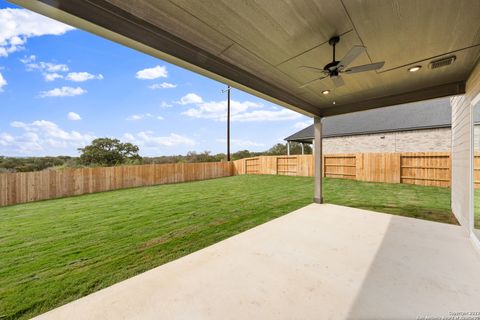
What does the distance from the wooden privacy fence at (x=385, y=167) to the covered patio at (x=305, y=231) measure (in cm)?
543

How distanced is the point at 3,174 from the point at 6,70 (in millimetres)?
7310

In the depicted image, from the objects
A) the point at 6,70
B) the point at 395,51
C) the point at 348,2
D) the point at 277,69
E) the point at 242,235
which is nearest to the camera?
the point at 348,2

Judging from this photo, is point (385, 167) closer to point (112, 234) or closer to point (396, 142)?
point (396, 142)

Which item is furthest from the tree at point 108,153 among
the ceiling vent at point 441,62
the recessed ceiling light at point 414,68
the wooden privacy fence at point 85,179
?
the ceiling vent at point 441,62

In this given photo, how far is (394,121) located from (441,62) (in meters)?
10.5

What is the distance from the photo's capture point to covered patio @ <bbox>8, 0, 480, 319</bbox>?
1.61 meters

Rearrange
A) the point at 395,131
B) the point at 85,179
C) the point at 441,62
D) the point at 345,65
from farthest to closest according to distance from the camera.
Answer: the point at 395,131
the point at 85,179
the point at 441,62
the point at 345,65

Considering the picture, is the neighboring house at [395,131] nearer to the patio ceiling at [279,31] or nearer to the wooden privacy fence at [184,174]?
the wooden privacy fence at [184,174]

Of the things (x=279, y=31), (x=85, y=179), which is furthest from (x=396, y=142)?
(x=85, y=179)

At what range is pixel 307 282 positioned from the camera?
1.93 m

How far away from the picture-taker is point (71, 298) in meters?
1.75

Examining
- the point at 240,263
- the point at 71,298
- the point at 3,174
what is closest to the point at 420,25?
the point at 240,263

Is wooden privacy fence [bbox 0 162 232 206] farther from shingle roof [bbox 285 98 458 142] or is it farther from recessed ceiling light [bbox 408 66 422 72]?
recessed ceiling light [bbox 408 66 422 72]

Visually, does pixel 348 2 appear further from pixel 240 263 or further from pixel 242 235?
pixel 242 235
